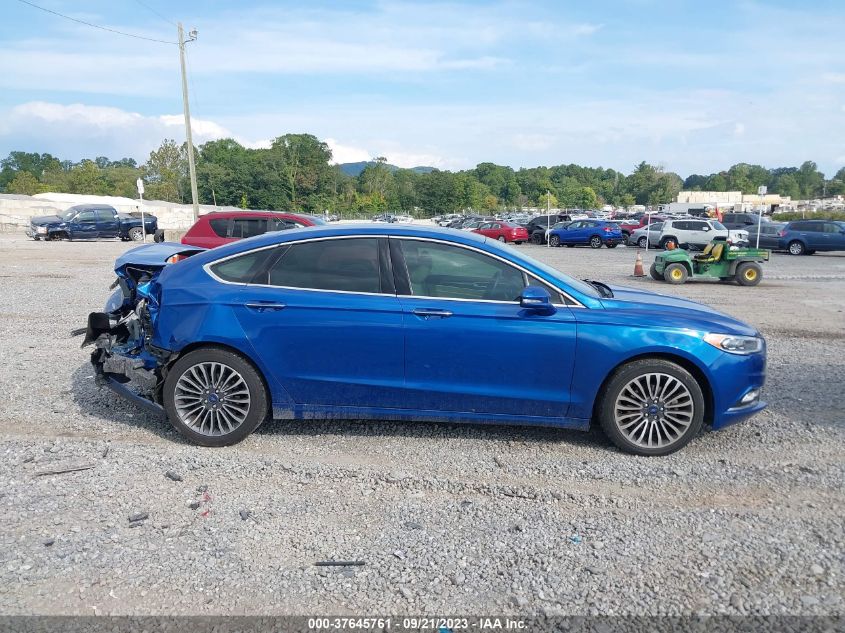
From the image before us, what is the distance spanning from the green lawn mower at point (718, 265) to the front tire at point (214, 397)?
13.6 metres

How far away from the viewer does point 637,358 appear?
15.2ft

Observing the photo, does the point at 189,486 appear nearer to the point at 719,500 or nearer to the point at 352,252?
the point at 352,252

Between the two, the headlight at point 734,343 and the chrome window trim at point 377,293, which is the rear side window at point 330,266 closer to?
the chrome window trim at point 377,293

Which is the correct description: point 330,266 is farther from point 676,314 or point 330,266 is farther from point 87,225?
point 87,225

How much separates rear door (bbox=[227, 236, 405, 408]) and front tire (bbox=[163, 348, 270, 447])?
22cm

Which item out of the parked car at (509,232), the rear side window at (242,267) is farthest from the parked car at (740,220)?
the rear side window at (242,267)

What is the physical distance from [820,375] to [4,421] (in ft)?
25.9

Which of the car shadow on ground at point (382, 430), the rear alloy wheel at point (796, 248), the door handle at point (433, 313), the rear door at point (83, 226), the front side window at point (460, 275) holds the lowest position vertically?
the rear alloy wheel at point (796, 248)

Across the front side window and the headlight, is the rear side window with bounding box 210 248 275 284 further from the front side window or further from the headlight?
the headlight

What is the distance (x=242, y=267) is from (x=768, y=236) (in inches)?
1137

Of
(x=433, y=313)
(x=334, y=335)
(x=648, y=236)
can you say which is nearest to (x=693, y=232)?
(x=648, y=236)

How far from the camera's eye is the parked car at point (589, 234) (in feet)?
108

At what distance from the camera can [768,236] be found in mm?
28438

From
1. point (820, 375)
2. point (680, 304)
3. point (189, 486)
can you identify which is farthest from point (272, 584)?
point (820, 375)
